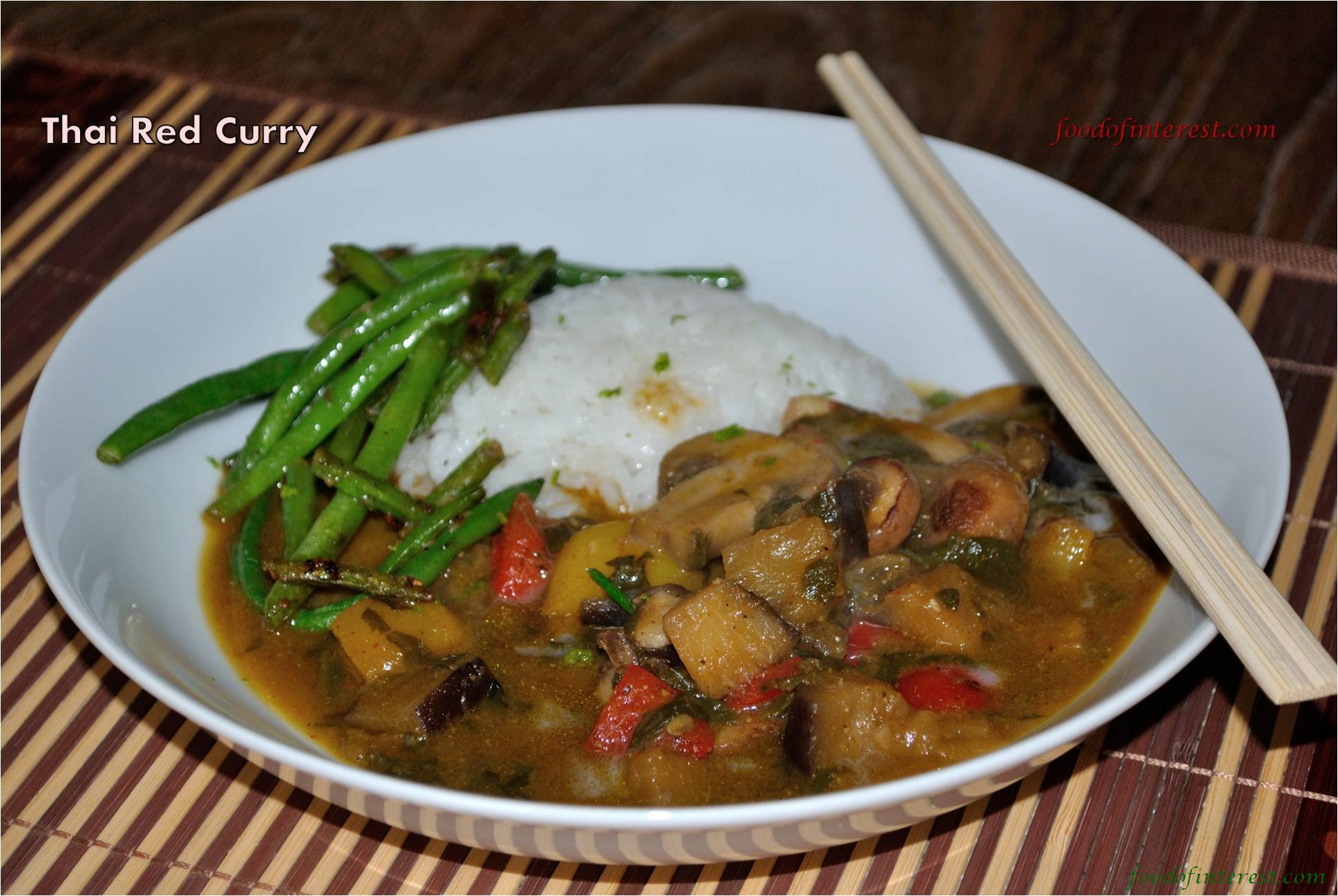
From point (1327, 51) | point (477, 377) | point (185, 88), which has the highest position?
point (185, 88)

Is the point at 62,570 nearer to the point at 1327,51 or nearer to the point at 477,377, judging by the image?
the point at 477,377

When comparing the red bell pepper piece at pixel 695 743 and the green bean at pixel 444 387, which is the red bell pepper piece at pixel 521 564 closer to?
the green bean at pixel 444 387

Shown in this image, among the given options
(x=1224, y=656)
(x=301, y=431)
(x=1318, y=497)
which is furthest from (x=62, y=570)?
(x=1318, y=497)

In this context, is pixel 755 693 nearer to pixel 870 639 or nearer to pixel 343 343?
pixel 870 639

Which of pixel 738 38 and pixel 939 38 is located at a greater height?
pixel 738 38

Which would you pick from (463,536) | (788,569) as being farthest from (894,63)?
(788,569)

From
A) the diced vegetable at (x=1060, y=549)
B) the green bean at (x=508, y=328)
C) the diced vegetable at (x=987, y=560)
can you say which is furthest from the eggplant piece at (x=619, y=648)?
the green bean at (x=508, y=328)

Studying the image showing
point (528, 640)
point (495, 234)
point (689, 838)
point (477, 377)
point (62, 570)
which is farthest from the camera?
point (495, 234)
